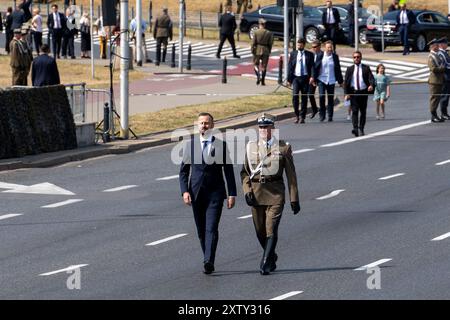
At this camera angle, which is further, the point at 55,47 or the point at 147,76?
the point at 55,47

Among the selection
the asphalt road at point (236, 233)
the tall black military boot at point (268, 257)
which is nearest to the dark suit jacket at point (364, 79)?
the asphalt road at point (236, 233)

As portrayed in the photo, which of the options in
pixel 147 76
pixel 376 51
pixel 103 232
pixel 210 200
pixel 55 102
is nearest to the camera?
pixel 210 200

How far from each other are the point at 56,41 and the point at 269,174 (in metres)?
34.0

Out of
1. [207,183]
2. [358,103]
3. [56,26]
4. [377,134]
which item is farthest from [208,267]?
[56,26]

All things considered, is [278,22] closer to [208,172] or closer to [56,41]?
[56,41]

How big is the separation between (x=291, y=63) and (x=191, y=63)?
55.3 feet

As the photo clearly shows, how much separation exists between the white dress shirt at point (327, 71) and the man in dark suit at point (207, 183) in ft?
54.7

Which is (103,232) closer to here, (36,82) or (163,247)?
(163,247)

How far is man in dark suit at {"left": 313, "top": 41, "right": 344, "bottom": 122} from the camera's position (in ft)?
108

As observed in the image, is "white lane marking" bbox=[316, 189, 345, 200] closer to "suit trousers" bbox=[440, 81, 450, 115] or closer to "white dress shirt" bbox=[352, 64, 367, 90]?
"white dress shirt" bbox=[352, 64, 367, 90]

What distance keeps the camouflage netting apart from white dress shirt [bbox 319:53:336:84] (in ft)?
23.3

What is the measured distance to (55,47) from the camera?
49.2 metres

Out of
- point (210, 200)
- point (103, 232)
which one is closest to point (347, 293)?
point (210, 200)

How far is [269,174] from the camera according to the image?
16406 mm
